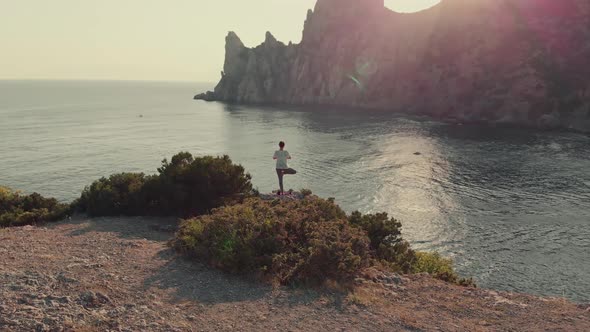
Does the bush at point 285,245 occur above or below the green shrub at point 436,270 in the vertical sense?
above

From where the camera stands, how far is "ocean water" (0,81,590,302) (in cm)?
3328

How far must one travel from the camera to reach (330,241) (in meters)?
16.6

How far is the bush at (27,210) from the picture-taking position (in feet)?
78.3

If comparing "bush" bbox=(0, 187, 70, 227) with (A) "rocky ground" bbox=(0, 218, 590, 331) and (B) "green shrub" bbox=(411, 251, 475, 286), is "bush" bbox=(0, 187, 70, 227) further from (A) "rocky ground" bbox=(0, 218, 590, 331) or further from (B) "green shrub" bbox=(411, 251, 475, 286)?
(B) "green shrub" bbox=(411, 251, 475, 286)

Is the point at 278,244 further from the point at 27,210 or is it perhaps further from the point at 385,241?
the point at 27,210

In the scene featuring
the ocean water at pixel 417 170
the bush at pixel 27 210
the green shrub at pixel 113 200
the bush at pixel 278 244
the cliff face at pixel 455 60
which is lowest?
the ocean water at pixel 417 170

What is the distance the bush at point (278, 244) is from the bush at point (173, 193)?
6087 millimetres

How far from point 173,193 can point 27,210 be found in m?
8.77

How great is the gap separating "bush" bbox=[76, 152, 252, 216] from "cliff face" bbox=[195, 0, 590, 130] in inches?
3751

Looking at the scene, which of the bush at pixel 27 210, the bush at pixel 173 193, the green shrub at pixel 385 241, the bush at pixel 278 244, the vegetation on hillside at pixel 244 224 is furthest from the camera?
the bush at pixel 173 193

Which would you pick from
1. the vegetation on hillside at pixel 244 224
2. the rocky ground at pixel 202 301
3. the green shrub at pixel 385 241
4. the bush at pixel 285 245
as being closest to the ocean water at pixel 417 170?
the green shrub at pixel 385 241

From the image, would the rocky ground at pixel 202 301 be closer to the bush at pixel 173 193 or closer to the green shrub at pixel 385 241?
the green shrub at pixel 385 241

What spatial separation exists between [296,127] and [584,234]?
7786 cm

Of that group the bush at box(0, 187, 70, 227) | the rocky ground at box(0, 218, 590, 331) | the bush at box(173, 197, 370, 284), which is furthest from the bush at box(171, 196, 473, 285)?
the bush at box(0, 187, 70, 227)
